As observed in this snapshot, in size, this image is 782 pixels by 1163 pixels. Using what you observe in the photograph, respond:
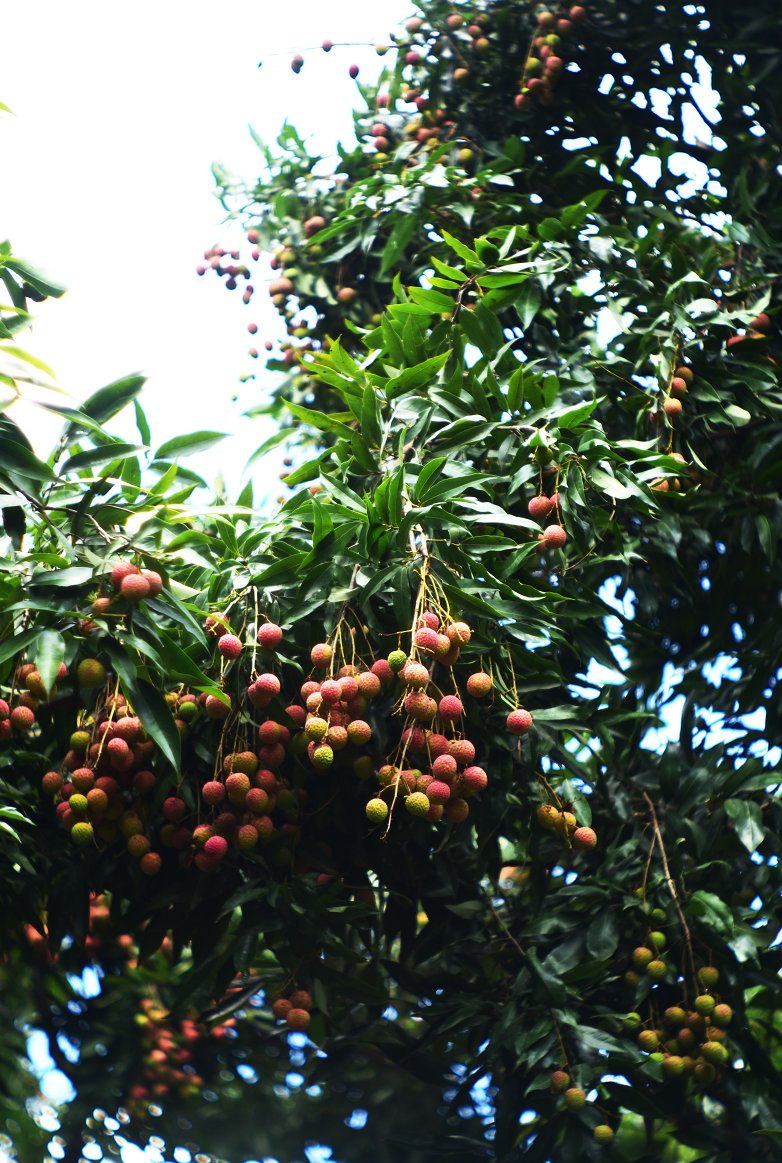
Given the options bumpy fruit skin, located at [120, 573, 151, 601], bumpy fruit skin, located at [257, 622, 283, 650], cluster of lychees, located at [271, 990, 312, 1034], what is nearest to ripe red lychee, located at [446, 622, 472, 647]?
bumpy fruit skin, located at [257, 622, 283, 650]

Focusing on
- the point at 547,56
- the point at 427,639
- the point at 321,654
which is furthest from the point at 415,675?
the point at 547,56

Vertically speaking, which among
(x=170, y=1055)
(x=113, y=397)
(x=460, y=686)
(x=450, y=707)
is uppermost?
(x=113, y=397)

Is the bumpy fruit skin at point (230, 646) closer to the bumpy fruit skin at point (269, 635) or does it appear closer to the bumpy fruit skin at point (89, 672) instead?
the bumpy fruit skin at point (269, 635)

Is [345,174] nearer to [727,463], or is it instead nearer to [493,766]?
[727,463]

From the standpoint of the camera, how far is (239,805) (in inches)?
66.5

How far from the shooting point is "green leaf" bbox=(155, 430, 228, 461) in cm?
176

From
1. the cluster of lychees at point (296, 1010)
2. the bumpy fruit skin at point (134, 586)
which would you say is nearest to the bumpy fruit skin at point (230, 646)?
the bumpy fruit skin at point (134, 586)

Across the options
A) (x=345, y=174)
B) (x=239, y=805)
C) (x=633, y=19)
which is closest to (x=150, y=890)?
(x=239, y=805)

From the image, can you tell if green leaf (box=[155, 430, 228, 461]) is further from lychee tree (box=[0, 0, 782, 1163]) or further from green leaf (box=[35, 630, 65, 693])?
green leaf (box=[35, 630, 65, 693])

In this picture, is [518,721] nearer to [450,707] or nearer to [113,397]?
[450,707]

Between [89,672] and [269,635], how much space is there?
0.76ft

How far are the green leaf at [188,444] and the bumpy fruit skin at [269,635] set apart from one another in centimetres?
28

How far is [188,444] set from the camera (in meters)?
1.79

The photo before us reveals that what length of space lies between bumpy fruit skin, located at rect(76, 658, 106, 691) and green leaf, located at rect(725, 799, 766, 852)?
0.99 meters
